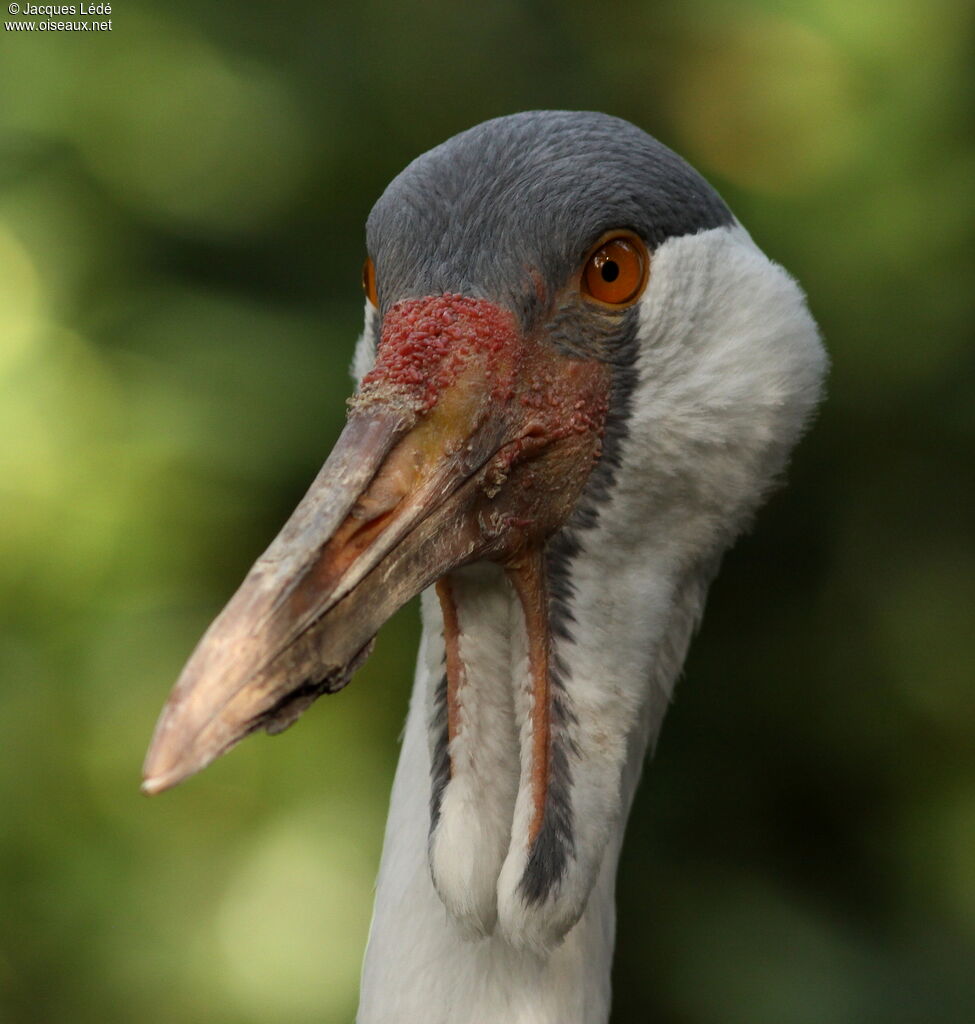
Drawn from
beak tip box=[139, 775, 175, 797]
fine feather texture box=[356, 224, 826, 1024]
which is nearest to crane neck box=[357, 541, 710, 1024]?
fine feather texture box=[356, 224, 826, 1024]

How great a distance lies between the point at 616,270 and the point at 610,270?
0.03ft

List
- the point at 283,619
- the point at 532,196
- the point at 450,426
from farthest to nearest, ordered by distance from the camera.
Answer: the point at 532,196
the point at 450,426
the point at 283,619

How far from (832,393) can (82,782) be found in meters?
2.25

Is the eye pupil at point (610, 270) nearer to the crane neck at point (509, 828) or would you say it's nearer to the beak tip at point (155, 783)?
the crane neck at point (509, 828)

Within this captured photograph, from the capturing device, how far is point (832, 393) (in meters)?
3.65

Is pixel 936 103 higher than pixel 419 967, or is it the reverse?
pixel 936 103

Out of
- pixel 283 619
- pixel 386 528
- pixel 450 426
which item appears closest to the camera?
pixel 283 619

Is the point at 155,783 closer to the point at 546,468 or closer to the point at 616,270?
the point at 546,468

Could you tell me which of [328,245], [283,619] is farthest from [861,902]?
[283,619]

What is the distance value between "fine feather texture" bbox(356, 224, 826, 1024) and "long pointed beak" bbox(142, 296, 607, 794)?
0.12 m

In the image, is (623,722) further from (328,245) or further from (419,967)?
(328,245)

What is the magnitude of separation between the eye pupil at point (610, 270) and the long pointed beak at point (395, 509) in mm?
136

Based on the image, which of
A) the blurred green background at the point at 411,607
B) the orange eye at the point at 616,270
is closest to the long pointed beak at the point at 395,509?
the orange eye at the point at 616,270

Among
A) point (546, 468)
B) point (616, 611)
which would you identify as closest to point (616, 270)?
point (546, 468)
